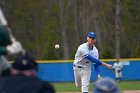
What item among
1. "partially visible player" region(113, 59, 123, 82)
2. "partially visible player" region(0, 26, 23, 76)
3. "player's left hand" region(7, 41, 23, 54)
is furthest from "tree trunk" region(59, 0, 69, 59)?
"player's left hand" region(7, 41, 23, 54)

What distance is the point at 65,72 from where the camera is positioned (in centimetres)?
2741

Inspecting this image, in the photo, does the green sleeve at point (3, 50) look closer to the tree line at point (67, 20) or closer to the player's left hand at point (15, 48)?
the player's left hand at point (15, 48)

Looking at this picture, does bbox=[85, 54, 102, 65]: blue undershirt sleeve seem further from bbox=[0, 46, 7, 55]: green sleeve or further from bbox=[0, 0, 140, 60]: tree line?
bbox=[0, 0, 140, 60]: tree line

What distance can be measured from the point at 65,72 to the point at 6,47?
20.3 metres

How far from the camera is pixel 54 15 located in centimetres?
4803

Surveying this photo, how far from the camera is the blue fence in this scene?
90.1 feet

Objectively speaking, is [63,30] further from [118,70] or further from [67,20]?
[118,70]

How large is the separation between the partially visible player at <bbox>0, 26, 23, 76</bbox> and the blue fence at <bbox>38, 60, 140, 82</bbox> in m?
19.5

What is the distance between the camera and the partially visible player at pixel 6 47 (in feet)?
22.1

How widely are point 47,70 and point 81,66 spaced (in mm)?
12232

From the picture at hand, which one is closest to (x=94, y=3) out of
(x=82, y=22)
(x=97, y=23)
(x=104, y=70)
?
(x=97, y=23)

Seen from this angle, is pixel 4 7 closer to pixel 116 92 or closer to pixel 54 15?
pixel 54 15

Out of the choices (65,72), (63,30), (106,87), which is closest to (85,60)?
(106,87)

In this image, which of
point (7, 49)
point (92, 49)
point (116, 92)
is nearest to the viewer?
point (116, 92)
